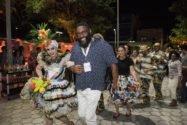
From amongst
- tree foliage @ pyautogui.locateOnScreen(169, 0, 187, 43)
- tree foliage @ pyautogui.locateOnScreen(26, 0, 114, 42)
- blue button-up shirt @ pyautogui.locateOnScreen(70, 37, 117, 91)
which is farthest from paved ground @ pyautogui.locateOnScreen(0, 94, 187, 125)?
tree foliage @ pyautogui.locateOnScreen(169, 0, 187, 43)

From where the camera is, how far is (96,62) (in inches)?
107

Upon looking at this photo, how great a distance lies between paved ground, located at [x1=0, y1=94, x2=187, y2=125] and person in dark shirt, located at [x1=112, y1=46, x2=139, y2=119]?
312 mm

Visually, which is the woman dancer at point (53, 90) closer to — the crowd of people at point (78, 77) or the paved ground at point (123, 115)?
the crowd of people at point (78, 77)

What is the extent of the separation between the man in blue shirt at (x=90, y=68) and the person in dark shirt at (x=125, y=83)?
1.29 meters

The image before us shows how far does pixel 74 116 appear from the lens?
4395mm

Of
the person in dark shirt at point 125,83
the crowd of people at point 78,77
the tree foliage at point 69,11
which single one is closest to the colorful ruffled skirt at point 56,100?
the crowd of people at point 78,77

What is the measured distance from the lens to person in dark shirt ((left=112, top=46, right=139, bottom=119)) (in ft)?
13.1

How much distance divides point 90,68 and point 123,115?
93.9 inches

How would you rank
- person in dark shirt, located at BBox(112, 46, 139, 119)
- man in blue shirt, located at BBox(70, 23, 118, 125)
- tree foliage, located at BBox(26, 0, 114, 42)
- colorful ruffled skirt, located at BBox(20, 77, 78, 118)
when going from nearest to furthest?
man in blue shirt, located at BBox(70, 23, 118, 125) < colorful ruffled skirt, located at BBox(20, 77, 78, 118) < person in dark shirt, located at BBox(112, 46, 139, 119) < tree foliage, located at BBox(26, 0, 114, 42)

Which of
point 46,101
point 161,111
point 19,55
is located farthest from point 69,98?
point 19,55

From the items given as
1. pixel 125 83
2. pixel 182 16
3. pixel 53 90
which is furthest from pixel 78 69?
pixel 182 16

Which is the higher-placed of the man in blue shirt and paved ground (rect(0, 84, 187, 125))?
the man in blue shirt

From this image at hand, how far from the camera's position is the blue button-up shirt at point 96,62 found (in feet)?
8.89

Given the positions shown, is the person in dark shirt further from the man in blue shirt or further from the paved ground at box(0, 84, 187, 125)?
the man in blue shirt
